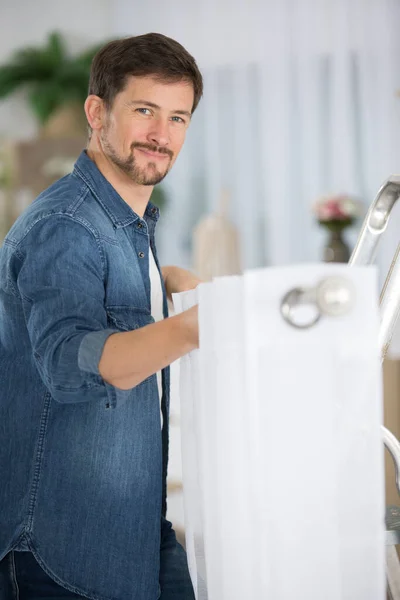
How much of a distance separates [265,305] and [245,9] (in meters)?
5.49

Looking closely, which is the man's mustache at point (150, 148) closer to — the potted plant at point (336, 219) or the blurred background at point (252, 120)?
the potted plant at point (336, 219)

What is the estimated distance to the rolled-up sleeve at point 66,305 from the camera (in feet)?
2.81

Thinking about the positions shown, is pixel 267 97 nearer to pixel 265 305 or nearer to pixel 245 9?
pixel 245 9

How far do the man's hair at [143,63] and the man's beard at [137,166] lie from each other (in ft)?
0.21

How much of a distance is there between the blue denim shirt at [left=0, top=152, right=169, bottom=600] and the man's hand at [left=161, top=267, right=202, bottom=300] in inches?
8.0

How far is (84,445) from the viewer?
3.45 ft

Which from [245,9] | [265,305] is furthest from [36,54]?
[265,305]

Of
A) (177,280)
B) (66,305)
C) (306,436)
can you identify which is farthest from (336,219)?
(306,436)

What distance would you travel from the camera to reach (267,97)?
18.5 feet

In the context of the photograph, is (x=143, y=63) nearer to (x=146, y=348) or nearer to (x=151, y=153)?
(x=151, y=153)

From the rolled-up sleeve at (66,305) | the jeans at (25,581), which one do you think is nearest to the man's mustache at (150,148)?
the rolled-up sleeve at (66,305)

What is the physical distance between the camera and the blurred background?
549cm

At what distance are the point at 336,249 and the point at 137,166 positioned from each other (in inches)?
143

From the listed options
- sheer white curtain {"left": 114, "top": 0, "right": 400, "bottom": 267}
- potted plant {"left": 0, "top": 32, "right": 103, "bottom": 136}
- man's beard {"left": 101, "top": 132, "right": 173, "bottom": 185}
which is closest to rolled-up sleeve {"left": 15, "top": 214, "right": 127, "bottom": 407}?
man's beard {"left": 101, "top": 132, "right": 173, "bottom": 185}
